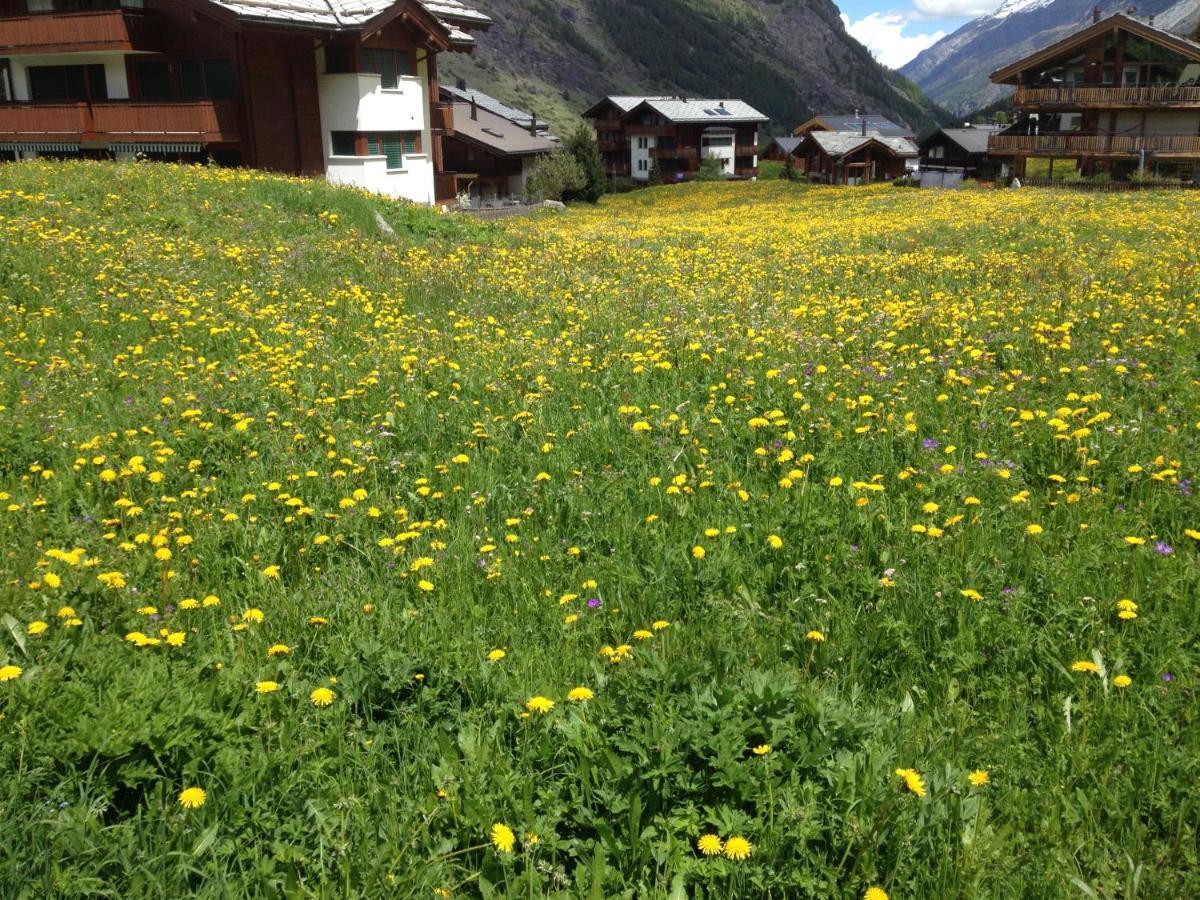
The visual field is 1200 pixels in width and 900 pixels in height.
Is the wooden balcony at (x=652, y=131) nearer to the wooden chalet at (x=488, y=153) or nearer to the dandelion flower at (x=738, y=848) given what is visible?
the wooden chalet at (x=488, y=153)

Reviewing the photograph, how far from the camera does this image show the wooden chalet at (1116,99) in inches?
2082

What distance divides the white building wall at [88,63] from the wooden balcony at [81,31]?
52 centimetres

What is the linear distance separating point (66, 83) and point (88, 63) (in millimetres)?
1791

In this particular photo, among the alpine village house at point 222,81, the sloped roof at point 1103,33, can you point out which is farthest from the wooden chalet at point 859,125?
the alpine village house at point 222,81

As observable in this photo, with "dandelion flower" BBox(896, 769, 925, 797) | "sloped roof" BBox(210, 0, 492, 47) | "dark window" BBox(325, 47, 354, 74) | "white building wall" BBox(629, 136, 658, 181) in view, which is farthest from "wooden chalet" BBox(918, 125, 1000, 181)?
"dandelion flower" BBox(896, 769, 925, 797)

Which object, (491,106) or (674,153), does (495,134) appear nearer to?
(491,106)

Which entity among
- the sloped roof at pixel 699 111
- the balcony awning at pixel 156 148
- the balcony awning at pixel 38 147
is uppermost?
the sloped roof at pixel 699 111

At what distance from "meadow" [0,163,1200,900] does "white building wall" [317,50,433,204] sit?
2415 centimetres

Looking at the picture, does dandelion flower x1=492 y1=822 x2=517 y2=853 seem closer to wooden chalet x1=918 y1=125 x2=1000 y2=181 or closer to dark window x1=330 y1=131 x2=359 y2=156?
dark window x1=330 y1=131 x2=359 y2=156

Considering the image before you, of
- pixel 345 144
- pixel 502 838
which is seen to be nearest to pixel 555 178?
pixel 345 144

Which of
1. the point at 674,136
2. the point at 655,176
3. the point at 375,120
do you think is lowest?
the point at 375,120

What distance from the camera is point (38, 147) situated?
31344 millimetres

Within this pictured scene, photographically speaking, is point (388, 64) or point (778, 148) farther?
point (778, 148)

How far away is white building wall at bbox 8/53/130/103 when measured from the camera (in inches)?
→ 1252
